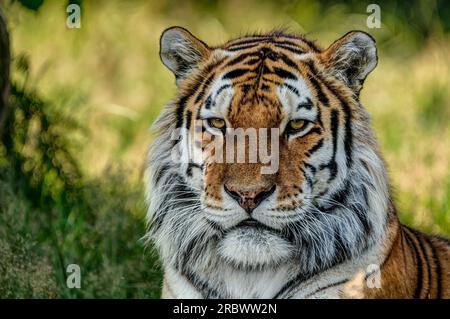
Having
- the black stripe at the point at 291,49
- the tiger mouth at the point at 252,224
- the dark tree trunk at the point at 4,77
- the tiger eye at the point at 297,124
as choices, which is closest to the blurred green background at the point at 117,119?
the dark tree trunk at the point at 4,77

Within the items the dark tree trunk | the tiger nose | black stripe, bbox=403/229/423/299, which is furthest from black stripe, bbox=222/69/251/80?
the dark tree trunk

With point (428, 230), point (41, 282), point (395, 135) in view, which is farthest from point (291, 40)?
point (395, 135)

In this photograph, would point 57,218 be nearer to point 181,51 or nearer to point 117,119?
point 181,51

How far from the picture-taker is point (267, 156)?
3412 mm

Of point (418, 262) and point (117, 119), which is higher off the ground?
point (117, 119)

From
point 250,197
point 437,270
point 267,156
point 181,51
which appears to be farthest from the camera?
point 437,270

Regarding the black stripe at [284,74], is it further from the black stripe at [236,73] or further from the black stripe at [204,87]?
the black stripe at [204,87]

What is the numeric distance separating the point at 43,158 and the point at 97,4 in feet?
8.85

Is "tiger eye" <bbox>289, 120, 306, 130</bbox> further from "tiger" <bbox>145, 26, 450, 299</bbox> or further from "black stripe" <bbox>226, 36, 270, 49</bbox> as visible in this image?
"black stripe" <bbox>226, 36, 270, 49</bbox>

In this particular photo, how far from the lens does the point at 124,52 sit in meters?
7.57

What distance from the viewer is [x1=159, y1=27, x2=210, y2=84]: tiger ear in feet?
12.2

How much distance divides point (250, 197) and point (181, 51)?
0.74 meters

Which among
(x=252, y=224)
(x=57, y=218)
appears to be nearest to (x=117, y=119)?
(x=57, y=218)
